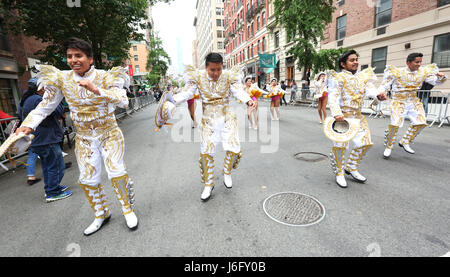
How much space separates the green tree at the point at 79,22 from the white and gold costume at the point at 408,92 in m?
10.2

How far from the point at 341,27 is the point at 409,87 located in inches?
750

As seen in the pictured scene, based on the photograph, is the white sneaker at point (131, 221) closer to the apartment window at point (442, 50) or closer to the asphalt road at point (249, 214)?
the asphalt road at point (249, 214)

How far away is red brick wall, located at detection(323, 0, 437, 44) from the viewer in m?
14.3

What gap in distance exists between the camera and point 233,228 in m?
2.78

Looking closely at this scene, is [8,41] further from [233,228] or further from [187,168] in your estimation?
[233,228]

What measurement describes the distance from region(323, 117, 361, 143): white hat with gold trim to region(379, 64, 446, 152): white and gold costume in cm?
201

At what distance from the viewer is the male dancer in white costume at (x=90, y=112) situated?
2.50 metres

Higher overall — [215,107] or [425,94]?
[215,107]

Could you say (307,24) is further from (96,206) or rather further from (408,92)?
(96,206)

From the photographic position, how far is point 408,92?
4867mm

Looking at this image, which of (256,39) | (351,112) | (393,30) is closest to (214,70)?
(351,112)

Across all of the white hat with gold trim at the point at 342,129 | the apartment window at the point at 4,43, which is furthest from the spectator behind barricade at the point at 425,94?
the apartment window at the point at 4,43
